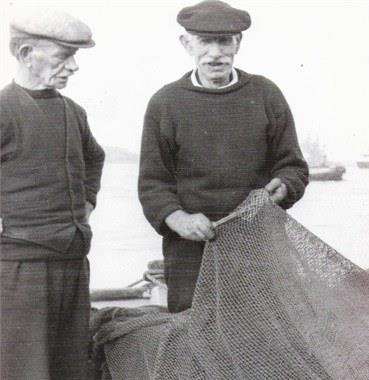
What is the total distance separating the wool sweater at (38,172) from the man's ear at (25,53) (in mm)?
88

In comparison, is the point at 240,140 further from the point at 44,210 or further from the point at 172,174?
the point at 44,210

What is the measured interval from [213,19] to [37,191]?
84 cm

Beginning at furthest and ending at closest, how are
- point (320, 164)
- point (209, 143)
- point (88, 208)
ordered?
point (320, 164)
point (88, 208)
point (209, 143)

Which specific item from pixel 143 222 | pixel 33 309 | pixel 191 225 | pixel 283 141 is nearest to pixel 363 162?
pixel 143 222

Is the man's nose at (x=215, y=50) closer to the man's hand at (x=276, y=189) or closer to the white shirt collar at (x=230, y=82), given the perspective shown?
the white shirt collar at (x=230, y=82)

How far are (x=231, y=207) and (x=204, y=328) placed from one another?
46 centimetres

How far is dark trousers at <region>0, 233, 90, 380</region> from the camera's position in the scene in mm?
2521

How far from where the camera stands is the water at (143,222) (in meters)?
5.60

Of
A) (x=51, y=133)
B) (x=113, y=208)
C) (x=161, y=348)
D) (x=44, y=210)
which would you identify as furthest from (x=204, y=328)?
(x=113, y=208)

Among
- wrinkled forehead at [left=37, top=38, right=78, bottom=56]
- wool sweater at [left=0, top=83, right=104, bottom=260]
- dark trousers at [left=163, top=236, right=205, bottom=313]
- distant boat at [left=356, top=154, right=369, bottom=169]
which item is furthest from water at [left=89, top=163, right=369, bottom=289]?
wrinkled forehead at [left=37, top=38, right=78, bottom=56]

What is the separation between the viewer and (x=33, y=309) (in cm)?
254

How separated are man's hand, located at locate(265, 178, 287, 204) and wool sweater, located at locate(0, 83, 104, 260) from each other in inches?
26.1

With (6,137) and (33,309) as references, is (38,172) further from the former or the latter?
(33,309)

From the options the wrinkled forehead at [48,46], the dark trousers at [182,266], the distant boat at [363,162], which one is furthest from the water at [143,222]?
the wrinkled forehead at [48,46]
